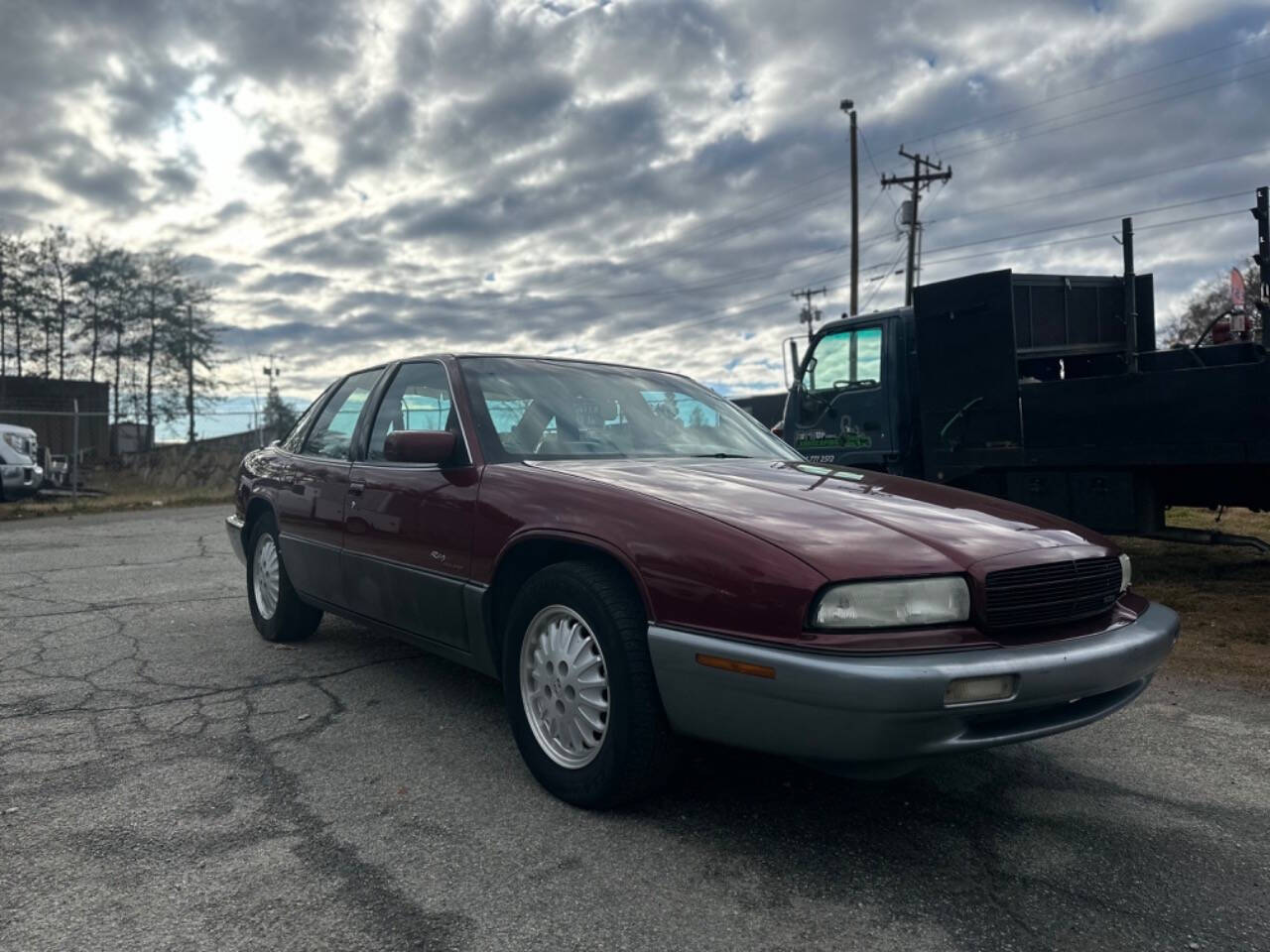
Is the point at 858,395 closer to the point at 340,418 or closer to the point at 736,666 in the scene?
the point at 340,418

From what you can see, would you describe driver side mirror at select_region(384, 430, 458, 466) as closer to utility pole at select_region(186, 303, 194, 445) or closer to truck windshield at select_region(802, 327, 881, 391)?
truck windshield at select_region(802, 327, 881, 391)

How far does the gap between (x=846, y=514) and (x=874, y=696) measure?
0.65 meters

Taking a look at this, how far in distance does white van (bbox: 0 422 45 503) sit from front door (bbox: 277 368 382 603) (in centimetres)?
1403

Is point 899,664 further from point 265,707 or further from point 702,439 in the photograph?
point 265,707

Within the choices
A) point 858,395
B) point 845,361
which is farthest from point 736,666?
point 845,361

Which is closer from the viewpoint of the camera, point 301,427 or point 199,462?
point 301,427

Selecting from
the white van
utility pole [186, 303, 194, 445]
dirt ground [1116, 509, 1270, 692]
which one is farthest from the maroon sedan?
utility pole [186, 303, 194, 445]

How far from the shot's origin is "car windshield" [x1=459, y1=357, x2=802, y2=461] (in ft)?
11.8

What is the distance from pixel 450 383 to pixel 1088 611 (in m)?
2.52

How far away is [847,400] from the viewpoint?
7980 millimetres

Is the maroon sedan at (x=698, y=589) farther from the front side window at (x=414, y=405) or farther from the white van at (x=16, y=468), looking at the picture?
the white van at (x=16, y=468)

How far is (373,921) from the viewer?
220 centimetres

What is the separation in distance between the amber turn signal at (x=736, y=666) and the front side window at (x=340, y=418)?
2560 mm

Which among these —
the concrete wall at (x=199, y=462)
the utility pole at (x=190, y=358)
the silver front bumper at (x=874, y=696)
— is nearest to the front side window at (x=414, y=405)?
the silver front bumper at (x=874, y=696)
